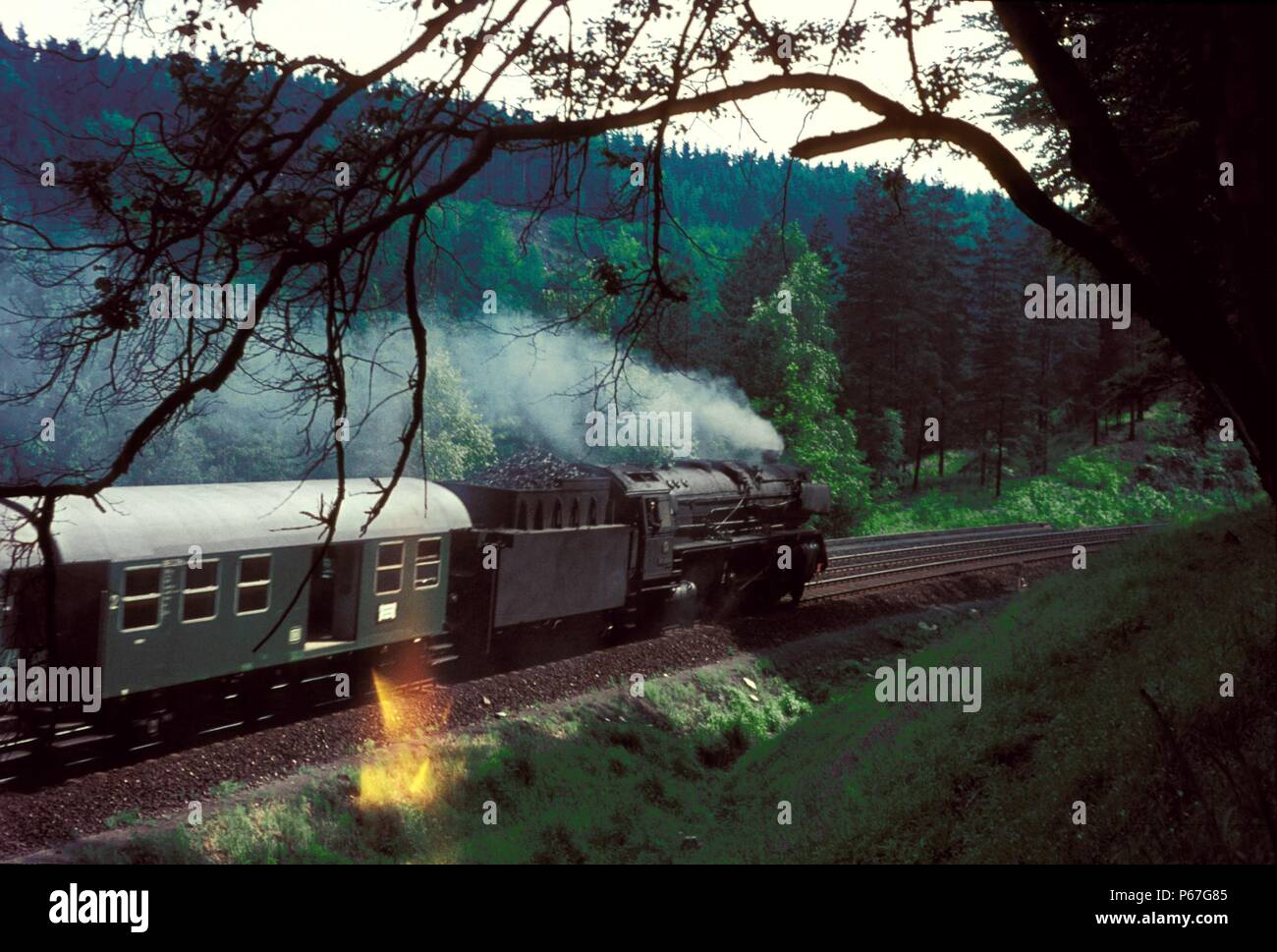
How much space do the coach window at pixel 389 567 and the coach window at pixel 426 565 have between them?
31cm

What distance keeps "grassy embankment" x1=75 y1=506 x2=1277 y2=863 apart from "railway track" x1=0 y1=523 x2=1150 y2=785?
159cm

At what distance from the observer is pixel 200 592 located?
11.6 metres

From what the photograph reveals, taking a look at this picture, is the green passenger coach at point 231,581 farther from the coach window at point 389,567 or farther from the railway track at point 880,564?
the railway track at point 880,564

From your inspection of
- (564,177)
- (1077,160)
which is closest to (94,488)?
(564,177)

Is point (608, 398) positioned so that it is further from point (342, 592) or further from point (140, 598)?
point (140, 598)

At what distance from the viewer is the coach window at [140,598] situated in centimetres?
1082

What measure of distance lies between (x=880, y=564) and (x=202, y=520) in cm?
2023

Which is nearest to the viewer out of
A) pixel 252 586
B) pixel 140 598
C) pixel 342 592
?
pixel 140 598

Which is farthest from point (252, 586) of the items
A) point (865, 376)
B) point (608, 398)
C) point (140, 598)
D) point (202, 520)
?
point (865, 376)

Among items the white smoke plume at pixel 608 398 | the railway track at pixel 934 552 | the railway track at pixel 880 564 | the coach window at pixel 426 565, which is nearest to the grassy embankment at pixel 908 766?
the railway track at pixel 880 564
